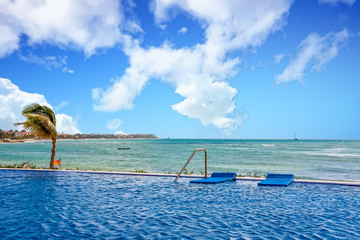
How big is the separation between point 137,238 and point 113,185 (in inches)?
289

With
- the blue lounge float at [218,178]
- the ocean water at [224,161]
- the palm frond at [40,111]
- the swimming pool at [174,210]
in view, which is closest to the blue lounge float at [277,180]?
the swimming pool at [174,210]

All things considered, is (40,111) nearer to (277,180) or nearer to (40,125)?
(40,125)

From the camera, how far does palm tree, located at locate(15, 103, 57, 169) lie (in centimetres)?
1875

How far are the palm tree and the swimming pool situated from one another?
5.30m

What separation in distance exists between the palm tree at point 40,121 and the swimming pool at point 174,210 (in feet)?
17.4

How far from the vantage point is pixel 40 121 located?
741 inches

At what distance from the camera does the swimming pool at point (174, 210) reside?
22.9ft

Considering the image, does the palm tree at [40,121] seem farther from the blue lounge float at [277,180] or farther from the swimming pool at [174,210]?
the blue lounge float at [277,180]

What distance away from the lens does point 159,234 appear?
685cm

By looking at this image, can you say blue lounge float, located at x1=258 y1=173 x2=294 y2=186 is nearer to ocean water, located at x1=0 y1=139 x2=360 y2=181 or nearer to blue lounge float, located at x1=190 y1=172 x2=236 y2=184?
blue lounge float, located at x1=190 y1=172 x2=236 y2=184

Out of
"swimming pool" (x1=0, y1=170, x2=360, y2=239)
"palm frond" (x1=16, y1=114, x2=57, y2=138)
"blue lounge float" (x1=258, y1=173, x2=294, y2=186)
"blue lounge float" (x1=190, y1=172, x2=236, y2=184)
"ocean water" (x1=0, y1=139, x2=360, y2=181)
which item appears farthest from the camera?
"ocean water" (x1=0, y1=139, x2=360, y2=181)

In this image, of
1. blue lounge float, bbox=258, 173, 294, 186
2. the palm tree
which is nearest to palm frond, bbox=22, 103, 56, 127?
the palm tree

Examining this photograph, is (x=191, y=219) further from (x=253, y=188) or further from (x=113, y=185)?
(x=113, y=185)

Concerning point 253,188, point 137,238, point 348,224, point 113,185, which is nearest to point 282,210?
point 348,224
